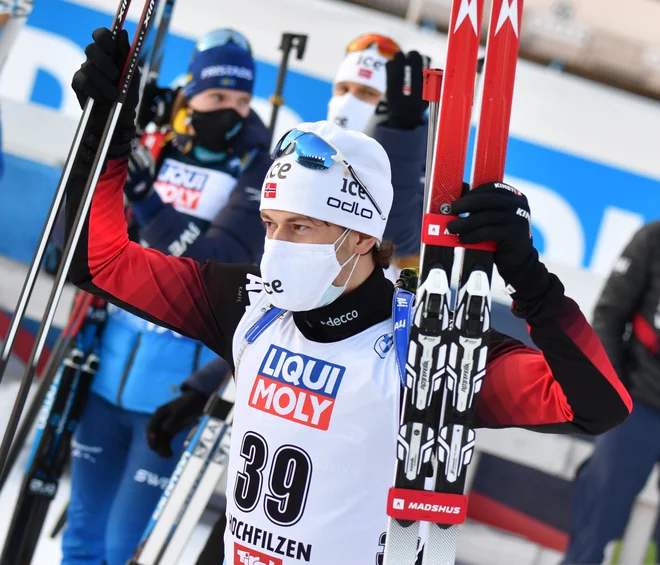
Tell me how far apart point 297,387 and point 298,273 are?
0.75 feet

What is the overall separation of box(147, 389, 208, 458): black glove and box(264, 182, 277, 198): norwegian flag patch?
1149 millimetres

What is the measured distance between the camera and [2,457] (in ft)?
6.21

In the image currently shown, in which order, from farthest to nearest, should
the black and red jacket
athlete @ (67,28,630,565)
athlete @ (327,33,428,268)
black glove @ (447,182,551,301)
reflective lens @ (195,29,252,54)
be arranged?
1. reflective lens @ (195,29,252,54)
2. athlete @ (327,33,428,268)
3. athlete @ (67,28,630,565)
4. the black and red jacket
5. black glove @ (447,182,551,301)

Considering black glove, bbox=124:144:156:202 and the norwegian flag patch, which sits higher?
black glove, bbox=124:144:156:202

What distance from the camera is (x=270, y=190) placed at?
190 centimetres

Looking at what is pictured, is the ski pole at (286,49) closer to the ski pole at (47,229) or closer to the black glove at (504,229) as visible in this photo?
→ the ski pole at (47,229)

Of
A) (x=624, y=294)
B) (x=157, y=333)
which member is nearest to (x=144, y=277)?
(x=157, y=333)

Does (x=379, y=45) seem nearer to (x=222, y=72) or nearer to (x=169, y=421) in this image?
(x=222, y=72)

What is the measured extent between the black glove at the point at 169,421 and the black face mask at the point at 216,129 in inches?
36.6

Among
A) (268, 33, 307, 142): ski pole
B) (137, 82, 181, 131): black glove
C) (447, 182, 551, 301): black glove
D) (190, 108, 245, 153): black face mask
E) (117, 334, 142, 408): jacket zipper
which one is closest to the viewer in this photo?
(447, 182, 551, 301): black glove

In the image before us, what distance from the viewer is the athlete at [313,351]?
5.75 ft

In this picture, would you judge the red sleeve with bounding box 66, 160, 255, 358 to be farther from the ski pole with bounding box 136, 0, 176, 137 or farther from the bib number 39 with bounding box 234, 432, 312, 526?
the ski pole with bounding box 136, 0, 176, 137

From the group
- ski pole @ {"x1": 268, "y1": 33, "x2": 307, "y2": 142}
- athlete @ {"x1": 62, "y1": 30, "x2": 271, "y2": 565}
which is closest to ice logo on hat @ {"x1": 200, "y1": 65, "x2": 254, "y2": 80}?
athlete @ {"x1": 62, "y1": 30, "x2": 271, "y2": 565}

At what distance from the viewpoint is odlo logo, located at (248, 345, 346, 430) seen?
1812 millimetres
